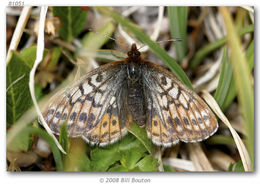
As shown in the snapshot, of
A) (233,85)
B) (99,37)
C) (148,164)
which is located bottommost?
(148,164)

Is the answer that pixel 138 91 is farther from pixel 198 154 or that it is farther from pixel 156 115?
pixel 198 154

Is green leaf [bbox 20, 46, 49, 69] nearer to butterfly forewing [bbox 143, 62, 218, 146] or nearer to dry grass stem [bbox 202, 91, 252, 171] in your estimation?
butterfly forewing [bbox 143, 62, 218, 146]

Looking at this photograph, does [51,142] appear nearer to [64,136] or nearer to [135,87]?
[64,136]

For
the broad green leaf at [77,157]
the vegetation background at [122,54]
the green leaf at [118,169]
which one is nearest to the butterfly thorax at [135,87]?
the vegetation background at [122,54]

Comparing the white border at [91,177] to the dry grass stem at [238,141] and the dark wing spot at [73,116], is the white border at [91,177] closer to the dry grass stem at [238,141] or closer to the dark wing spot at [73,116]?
the dry grass stem at [238,141]

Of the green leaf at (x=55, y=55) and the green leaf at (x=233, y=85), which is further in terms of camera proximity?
the green leaf at (x=55, y=55)

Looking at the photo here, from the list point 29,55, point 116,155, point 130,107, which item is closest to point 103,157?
point 116,155
